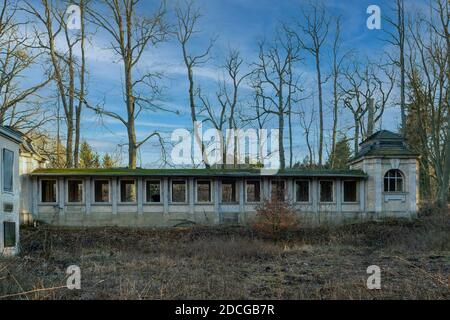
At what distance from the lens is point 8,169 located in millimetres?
17375

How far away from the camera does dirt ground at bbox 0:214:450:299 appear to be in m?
9.02

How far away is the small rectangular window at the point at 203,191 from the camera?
31478 millimetres

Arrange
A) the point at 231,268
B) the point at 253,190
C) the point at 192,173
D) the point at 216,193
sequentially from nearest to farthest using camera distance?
the point at 231,268 < the point at 192,173 < the point at 216,193 < the point at 253,190

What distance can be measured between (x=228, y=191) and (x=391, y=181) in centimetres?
1075

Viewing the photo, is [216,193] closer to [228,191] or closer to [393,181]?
[228,191]

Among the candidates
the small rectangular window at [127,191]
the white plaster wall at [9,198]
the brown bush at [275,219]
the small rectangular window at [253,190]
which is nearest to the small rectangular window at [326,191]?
the small rectangular window at [253,190]

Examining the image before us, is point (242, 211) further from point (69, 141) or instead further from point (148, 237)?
point (69, 141)

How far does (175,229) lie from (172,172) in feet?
12.7

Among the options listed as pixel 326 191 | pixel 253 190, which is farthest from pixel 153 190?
pixel 326 191

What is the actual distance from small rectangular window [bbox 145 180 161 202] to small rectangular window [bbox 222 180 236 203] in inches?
168

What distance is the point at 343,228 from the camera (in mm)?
28266
